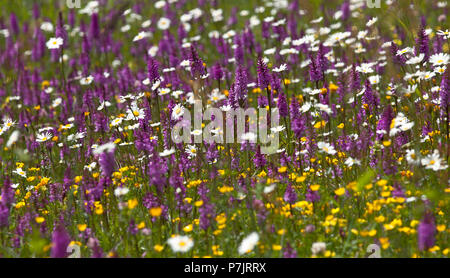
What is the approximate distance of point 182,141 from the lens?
6.00 m

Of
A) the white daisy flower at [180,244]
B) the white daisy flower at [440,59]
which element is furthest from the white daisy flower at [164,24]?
the white daisy flower at [180,244]

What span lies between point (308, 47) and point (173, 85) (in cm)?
201

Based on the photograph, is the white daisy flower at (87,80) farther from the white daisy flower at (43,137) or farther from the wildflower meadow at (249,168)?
the white daisy flower at (43,137)

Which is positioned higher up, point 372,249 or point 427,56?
point 427,56

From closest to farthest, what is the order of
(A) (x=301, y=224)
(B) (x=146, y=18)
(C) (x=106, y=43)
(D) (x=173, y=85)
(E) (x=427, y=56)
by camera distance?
(A) (x=301, y=224) < (E) (x=427, y=56) < (D) (x=173, y=85) < (C) (x=106, y=43) < (B) (x=146, y=18)

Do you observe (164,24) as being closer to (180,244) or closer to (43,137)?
(43,137)

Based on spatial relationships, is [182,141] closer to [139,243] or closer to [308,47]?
[139,243]

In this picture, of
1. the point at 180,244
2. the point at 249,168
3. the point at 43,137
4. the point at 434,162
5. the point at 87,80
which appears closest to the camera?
the point at 180,244

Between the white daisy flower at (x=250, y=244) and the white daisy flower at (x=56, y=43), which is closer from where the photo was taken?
the white daisy flower at (x=250, y=244)

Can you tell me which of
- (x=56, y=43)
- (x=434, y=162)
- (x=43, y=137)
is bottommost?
(x=434, y=162)

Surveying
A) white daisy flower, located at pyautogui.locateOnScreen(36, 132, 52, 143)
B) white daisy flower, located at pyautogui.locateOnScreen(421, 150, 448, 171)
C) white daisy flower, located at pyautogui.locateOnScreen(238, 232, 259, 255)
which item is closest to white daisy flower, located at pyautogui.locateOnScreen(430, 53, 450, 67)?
white daisy flower, located at pyautogui.locateOnScreen(421, 150, 448, 171)

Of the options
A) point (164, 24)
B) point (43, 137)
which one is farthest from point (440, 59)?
point (164, 24)
